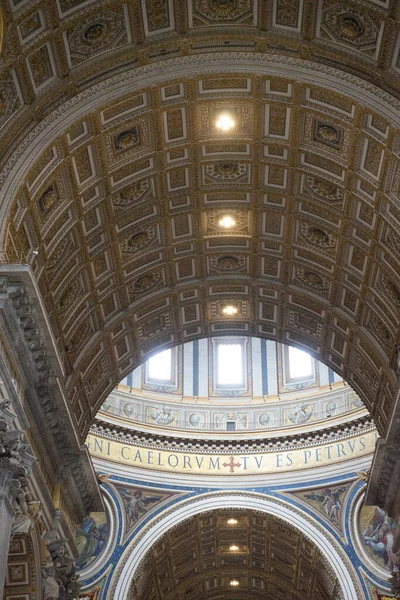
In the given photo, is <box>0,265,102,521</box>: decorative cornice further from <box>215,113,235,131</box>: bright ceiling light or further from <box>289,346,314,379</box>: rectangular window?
<box>289,346,314,379</box>: rectangular window

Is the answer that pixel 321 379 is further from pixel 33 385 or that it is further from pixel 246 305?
pixel 33 385

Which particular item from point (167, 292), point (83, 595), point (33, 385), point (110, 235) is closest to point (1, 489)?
point (33, 385)

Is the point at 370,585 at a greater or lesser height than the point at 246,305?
lesser

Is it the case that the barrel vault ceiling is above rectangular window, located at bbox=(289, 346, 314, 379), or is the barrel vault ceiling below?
below

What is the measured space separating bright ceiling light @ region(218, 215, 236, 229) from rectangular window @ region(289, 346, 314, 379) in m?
18.0

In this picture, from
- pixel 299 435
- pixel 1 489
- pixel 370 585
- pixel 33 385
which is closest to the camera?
pixel 1 489

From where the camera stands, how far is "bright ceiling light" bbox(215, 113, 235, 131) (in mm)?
18250

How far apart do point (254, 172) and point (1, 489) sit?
9.17m

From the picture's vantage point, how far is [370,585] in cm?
3253

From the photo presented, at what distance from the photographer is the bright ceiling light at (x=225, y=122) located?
18250 millimetres

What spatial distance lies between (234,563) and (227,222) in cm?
2309

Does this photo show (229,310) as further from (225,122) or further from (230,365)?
(230,365)

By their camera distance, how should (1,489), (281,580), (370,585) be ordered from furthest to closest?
(281,580) → (370,585) → (1,489)

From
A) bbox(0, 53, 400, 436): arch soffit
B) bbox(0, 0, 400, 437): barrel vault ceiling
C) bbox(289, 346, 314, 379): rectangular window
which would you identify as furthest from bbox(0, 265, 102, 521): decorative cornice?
bbox(289, 346, 314, 379): rectangular window
